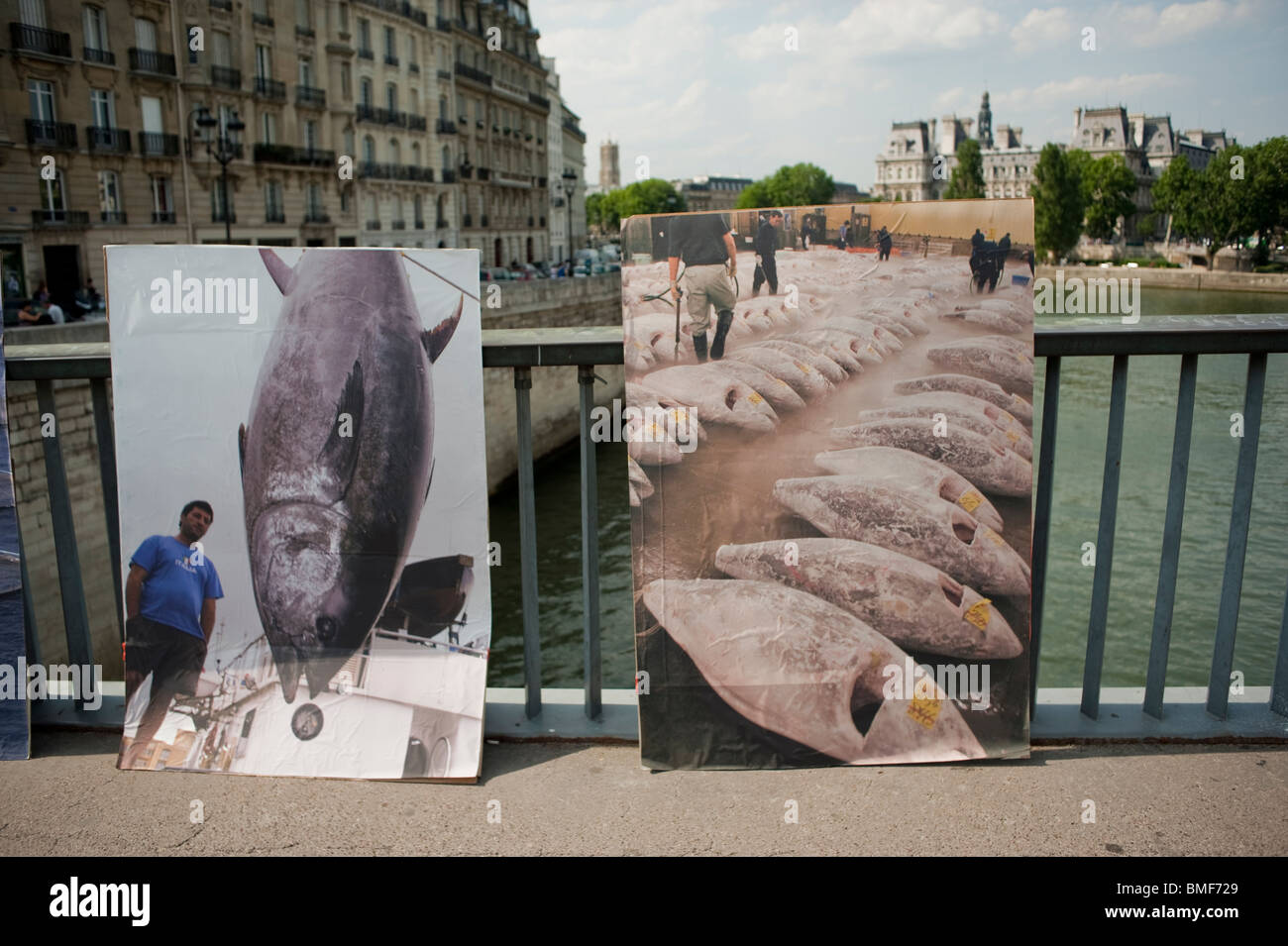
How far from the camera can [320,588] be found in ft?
9.41

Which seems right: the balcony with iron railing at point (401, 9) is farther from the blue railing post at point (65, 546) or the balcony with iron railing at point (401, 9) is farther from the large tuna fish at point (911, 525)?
the large tuna fish at point (911, 525)

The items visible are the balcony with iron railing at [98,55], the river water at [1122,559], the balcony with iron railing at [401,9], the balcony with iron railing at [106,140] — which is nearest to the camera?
the river water at [1122,559]

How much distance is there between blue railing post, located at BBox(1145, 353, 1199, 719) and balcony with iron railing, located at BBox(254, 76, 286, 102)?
3232 centimetres

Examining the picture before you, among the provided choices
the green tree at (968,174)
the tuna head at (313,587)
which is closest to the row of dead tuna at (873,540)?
the tuna head at (313,587)

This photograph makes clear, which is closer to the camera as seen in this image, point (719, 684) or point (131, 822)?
point (131, 822)

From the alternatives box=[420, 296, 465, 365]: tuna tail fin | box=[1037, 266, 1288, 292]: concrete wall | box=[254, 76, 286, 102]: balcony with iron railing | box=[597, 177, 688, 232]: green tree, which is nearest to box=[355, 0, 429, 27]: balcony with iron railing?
box=[254, 76, 286, 102]: balcony with iron railing

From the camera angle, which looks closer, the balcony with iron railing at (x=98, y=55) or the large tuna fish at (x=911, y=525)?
the large tuna fish at (x=911, y=525)

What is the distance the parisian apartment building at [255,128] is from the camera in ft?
76.2

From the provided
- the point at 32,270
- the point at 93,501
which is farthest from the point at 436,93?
the point at 93,501

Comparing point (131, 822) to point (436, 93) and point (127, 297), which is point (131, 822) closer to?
point (127, 297)

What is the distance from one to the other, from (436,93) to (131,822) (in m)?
42.2

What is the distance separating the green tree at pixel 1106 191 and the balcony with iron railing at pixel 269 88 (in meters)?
67.4
